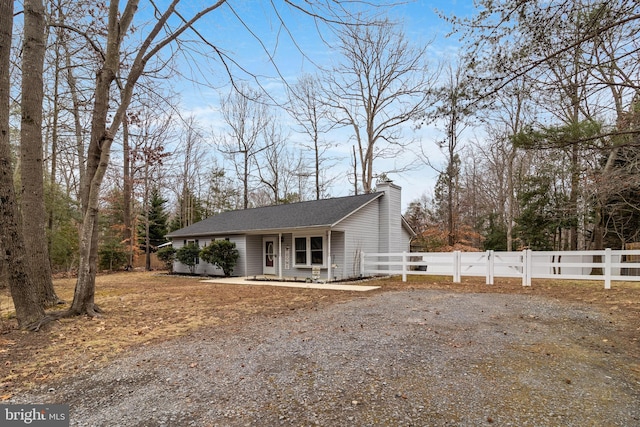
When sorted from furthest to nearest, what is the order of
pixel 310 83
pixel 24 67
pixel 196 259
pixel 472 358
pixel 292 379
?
1. pixel 310 83
2. pixel 196 259
3. pixel 24 67
4. pixel 472 358
5. pixel 292 379

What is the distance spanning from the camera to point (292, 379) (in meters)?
3.60

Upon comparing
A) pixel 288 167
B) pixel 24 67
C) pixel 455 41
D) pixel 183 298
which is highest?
pixel 288 167

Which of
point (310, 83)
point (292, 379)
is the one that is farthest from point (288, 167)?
point (292, 379)

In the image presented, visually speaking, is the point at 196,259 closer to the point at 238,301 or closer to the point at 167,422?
the point at 238,301

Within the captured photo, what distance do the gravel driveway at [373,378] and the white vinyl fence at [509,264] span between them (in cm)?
513

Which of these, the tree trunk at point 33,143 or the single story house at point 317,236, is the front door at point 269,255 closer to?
the single story house at point 317,236

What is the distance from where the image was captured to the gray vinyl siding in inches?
563

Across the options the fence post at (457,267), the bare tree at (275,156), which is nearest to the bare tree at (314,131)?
the bare tree at (275,156)

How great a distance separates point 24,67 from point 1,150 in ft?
7.42

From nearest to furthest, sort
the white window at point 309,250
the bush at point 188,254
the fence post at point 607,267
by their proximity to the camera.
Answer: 1. the fence post at point 607,267
2. the white window at point 309,250
3. the bush at point 188,254

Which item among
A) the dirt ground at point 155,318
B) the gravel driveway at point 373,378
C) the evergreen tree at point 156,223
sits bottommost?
the dirt ground at point 155,318

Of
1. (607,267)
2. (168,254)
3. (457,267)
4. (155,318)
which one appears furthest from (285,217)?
(607,267)

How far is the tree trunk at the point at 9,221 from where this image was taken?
5.71 meters

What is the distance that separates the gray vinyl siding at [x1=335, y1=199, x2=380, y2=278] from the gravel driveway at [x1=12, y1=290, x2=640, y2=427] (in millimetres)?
8300
